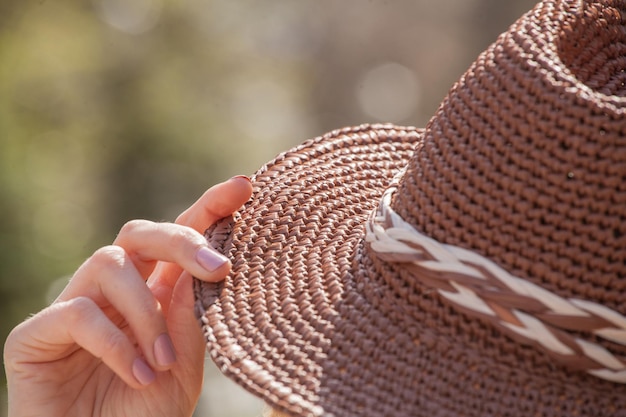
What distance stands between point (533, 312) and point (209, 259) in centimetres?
47

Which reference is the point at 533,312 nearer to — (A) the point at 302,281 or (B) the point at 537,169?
(B) the point at 537,169

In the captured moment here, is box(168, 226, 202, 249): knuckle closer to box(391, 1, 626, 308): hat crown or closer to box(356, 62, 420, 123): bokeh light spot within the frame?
box(391, 1, 626, 308): hat crown

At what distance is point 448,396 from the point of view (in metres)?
0.90

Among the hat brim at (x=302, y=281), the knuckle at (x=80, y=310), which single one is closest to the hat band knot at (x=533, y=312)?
the hat brim at (x=302, y=281)

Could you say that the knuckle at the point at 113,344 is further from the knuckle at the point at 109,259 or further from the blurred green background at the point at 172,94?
the blurred green background at the point at 172,94

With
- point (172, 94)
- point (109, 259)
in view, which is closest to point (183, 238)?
point (109, 259)

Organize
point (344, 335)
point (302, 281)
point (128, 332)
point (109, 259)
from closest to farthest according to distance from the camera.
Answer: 1. point (344, 335)
2. point (302, 281)
3. point (109, 259)
4. point (128, 332)

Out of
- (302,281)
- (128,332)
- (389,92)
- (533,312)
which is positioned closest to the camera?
(533,312)

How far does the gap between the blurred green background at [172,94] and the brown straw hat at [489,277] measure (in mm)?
4057

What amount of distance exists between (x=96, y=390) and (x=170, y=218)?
4.50m

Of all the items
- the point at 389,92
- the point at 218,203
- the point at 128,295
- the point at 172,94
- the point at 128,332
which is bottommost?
the point at 389,92

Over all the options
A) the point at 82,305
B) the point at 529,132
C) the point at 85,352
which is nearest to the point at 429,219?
the point at 529,132

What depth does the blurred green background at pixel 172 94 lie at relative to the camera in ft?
16.1

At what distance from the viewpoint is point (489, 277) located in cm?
89
